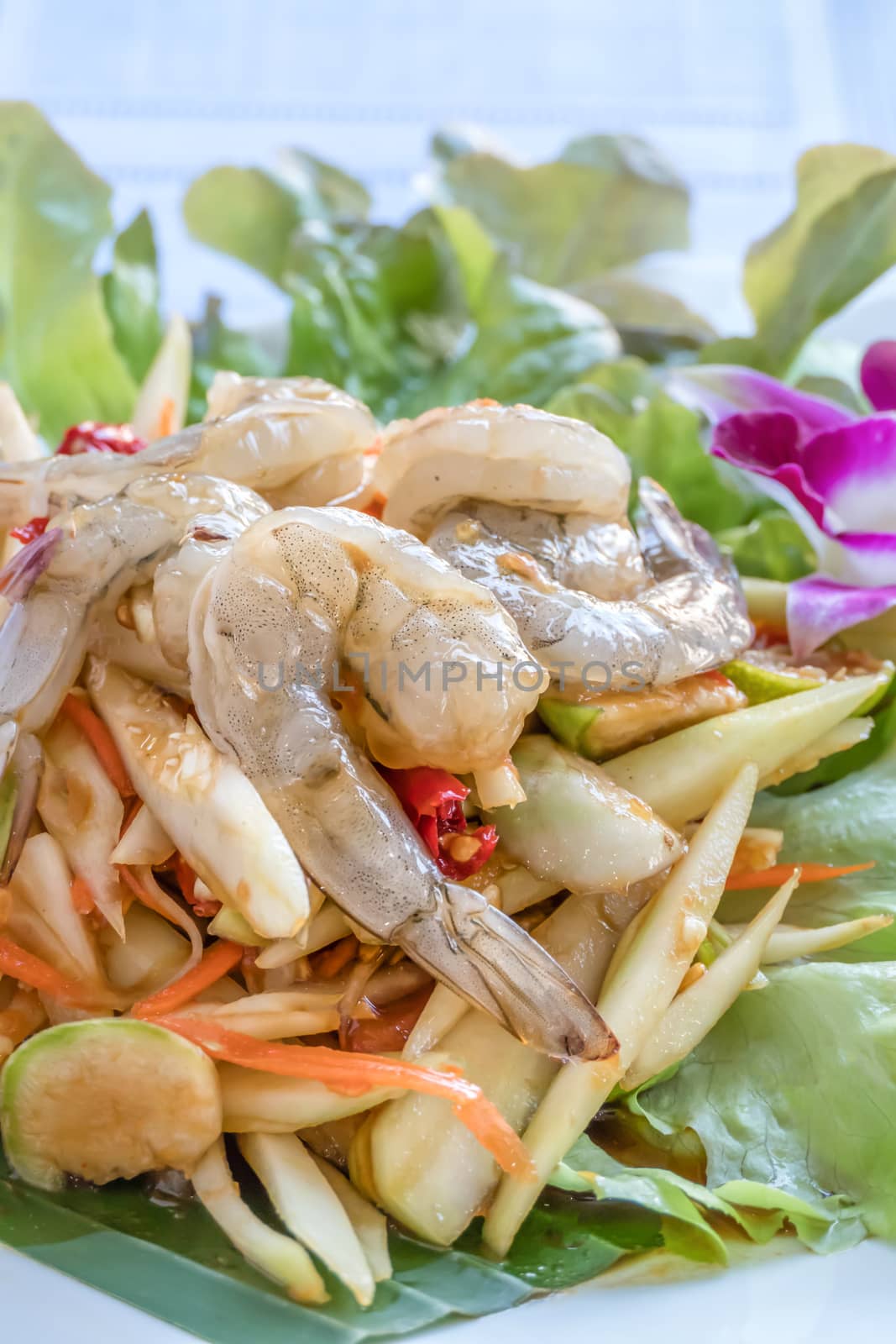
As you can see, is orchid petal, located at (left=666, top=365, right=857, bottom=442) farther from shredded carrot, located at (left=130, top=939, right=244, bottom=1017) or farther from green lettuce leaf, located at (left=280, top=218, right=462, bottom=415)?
shredded carrot, located at (left=130, top=939, right=244, bottom=1017)

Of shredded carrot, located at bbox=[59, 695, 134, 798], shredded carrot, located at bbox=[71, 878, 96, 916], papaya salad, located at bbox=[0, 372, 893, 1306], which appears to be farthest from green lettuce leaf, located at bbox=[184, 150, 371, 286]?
shredded carrot, located at bbox=[71, 878, 96, 916]

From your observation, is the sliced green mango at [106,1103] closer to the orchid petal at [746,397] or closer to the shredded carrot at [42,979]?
the shredded carrot at [42,979]

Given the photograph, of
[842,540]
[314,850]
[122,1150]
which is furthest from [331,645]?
[842,540]

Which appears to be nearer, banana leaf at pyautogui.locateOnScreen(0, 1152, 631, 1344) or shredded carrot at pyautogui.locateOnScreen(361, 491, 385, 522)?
banana leaf at pyautogui.locateOnScreen(0, 1152, 631, 1344)

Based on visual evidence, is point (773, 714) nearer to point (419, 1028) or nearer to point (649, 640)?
point (649, 640)

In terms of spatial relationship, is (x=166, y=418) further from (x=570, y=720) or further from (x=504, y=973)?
(x=504, y=973)

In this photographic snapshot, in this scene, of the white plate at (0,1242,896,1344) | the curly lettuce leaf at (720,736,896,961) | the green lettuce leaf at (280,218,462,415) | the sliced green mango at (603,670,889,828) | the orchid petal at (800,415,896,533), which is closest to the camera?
the white plate at (0,1242,896,1344)

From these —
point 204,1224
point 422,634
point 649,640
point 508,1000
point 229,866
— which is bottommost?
point 204,1224

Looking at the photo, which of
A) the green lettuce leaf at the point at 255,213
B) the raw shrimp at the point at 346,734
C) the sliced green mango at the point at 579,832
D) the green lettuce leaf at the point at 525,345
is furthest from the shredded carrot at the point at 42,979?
the green lettuce leaf at the point at 255,213
